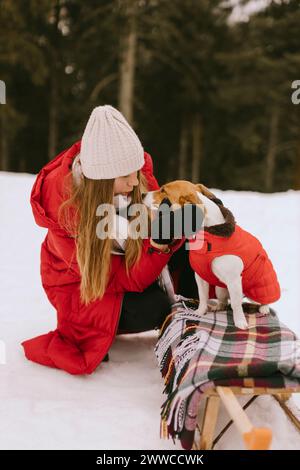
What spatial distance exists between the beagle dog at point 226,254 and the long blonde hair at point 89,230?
0.23 metres

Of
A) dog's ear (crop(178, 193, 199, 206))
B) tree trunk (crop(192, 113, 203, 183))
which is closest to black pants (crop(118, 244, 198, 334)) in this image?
dog's ear (crop(178, 193, 199, 206))

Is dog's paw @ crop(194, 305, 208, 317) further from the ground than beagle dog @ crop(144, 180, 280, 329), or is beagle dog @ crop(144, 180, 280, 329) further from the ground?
beagle dog @ crop(144, 180, 280, 329)

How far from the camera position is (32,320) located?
3027mm

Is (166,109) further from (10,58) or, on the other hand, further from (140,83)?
(10,58)

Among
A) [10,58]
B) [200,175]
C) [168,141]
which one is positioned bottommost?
[200,175]

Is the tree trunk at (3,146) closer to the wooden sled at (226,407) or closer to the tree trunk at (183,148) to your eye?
the tree trunk at (183,148)

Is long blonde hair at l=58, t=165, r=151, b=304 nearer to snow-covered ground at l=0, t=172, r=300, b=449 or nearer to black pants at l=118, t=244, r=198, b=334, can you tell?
black pants at l=118, t=244, r=198, b=334

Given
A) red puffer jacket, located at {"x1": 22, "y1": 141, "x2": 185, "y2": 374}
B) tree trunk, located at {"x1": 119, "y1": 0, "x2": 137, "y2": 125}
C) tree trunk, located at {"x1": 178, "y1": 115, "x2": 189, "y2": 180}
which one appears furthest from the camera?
tree trunk, located at {"x1": 178, "y1": 115, "x2": 189, "y2": 180}

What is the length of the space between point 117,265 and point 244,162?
1462cm

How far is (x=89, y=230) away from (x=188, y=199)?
47 cm

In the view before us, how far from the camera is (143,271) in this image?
238cm

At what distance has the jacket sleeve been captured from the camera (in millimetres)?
2359

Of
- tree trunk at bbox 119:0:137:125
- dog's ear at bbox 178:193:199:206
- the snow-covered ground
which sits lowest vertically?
the snow-covered ground
